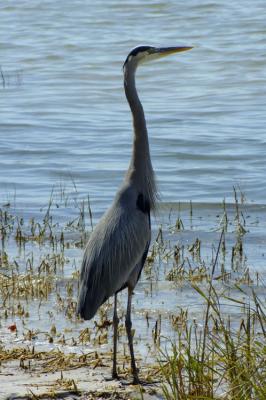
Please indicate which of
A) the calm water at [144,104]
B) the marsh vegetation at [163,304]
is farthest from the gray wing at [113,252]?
the calm water at [144,104]

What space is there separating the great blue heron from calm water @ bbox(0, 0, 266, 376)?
843 mm

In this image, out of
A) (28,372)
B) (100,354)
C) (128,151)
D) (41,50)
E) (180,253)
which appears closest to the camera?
(28,372)

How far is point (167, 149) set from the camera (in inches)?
521

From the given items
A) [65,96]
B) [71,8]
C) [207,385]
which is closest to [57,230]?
[207,385]

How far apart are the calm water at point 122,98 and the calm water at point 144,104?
26 mm

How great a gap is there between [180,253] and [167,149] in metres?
4.84

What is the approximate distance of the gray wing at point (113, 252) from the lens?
5.87m

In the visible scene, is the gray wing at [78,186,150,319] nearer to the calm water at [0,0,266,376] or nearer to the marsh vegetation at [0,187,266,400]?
the marsh vegetation at [0,187,266,400]

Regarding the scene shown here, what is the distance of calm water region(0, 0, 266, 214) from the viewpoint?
11891 mm

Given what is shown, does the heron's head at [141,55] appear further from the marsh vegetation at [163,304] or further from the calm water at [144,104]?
the calm water at [144,104]

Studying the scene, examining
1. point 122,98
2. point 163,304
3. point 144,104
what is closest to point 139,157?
point 163,304

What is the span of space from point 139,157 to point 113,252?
67cm

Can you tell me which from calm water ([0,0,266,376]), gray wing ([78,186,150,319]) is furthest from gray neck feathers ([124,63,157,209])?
calm water ([0,0,266,376])

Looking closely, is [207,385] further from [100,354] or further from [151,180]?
[151,180]
